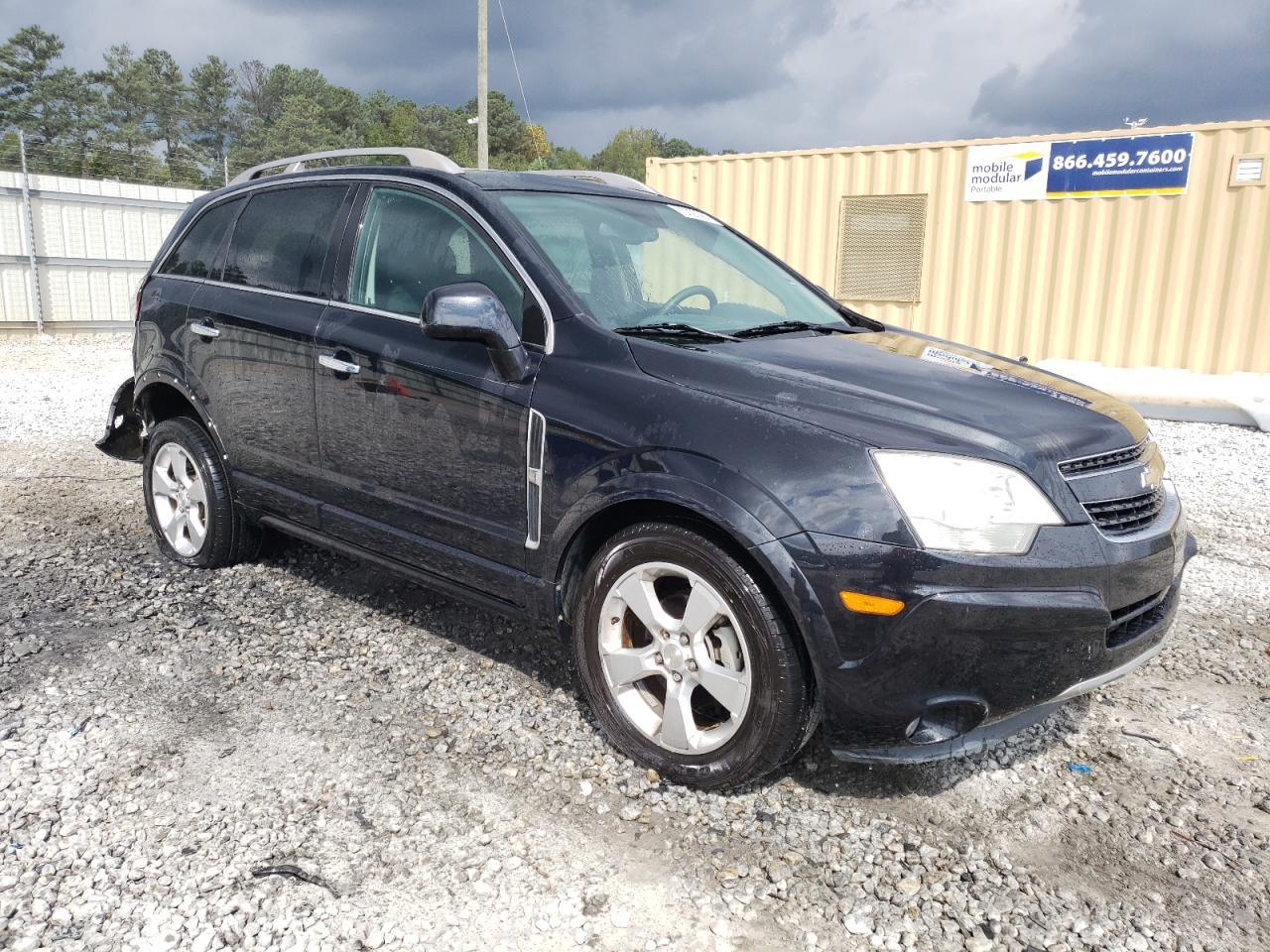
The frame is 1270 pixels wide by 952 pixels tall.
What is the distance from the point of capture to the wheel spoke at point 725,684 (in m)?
2.65

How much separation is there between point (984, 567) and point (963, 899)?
835 millimetres

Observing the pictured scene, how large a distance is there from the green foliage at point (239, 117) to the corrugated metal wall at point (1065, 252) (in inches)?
1492

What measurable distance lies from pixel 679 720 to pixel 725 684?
227mm

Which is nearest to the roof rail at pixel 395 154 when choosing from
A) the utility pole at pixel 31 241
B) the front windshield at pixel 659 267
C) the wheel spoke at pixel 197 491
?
the front windshield at pixel 659 267

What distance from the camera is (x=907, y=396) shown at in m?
2.71

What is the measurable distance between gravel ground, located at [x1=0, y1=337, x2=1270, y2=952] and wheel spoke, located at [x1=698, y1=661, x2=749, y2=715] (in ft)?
1.16

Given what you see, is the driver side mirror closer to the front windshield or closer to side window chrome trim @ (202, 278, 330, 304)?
the front windshield

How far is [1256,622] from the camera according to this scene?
4.28 meters

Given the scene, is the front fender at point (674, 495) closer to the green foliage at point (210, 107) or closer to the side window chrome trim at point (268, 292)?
the side window chrome trim at point (268, 292)

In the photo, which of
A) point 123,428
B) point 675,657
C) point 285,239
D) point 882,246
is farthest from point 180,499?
point 882,246

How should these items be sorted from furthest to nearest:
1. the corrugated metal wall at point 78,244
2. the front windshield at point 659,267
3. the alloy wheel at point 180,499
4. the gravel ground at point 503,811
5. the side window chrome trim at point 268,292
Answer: the corrugated metal wall at point 78,244 → the alloy wheel at point 180,499 → the side window chrome trim at point 268,292 → the front windshield at point 659,267 → the gravel ground at point 503,811

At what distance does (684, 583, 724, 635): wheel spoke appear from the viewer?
2.66m

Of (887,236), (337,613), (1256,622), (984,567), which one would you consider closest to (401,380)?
(337,613)

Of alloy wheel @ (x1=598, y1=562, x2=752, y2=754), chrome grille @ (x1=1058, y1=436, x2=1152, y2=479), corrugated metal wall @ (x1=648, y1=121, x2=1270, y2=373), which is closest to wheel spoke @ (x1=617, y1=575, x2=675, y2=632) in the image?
alloy wheel @ (x1=598, y1=562, x2=752, y2=754)
